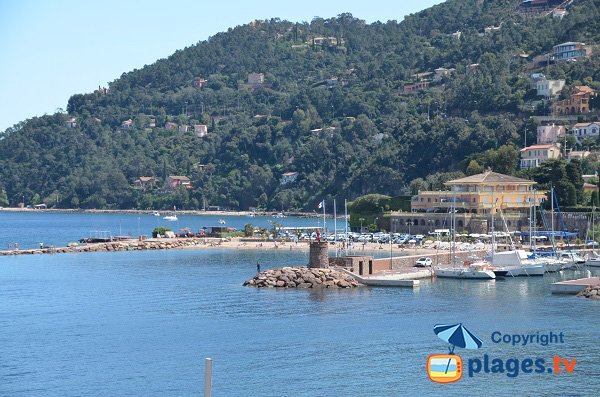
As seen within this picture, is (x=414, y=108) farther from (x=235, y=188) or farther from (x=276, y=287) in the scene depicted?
(x=276, y=287)

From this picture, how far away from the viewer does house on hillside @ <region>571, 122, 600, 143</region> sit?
11588cm

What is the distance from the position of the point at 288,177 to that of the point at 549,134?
52.6m

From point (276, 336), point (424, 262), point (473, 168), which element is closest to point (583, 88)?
point (473, 168)

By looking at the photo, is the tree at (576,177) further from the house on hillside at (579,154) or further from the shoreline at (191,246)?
the house on hillside at (579,154)

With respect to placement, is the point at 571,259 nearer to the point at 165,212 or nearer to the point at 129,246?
the point at 129,246

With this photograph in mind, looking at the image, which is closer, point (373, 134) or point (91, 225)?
point (91, 225)

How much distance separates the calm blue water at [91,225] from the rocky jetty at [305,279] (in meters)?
43.5

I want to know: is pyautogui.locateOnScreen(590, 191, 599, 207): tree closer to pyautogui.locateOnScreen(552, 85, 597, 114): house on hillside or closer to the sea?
the sea

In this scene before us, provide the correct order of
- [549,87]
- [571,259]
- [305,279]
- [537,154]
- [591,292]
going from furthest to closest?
[549,87], [537,154], [571,259], [305,279], [591,292]

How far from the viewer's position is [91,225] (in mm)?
140625

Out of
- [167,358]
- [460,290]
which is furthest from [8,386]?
[460,290]

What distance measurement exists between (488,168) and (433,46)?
100811 mm

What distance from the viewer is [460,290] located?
54.9 metres

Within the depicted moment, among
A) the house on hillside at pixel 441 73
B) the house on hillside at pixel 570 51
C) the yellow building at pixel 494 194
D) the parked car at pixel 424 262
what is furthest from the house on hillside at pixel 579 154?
the house on hillside at pixel 441 73
